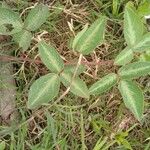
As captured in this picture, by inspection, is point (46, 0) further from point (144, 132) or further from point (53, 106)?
point (144, 132)

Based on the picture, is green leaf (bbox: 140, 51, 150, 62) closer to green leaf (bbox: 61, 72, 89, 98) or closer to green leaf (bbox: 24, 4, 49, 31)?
green leaf (bbox: 61, 72, 89, 98)

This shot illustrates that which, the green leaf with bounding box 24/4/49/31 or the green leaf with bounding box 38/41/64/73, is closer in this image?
the green leaf with bounding box 38/41/64/73

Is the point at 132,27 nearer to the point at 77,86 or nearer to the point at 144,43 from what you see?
the point at 144,43

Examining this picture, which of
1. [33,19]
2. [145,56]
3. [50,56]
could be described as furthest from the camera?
[145,56]

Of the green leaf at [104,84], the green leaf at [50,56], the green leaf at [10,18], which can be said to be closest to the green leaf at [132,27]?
the green leaf at [104,84]

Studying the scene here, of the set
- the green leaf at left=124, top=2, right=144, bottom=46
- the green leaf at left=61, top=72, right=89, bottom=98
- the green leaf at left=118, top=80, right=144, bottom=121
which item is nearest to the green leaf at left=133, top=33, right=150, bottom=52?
the green leaf at left=124, top=2, right=144, bottom=46

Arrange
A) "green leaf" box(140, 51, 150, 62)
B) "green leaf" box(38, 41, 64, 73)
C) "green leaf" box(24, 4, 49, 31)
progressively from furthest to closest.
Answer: "green leaf" box(140, 51, 150, 62) → "green leaf" box(24, 4, 49, 31) → "green leaf" box(38, 41, 64, 73)

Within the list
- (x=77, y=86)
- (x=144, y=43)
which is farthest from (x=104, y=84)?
(x=144, y=43)

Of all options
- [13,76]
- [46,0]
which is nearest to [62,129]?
[13,76]
